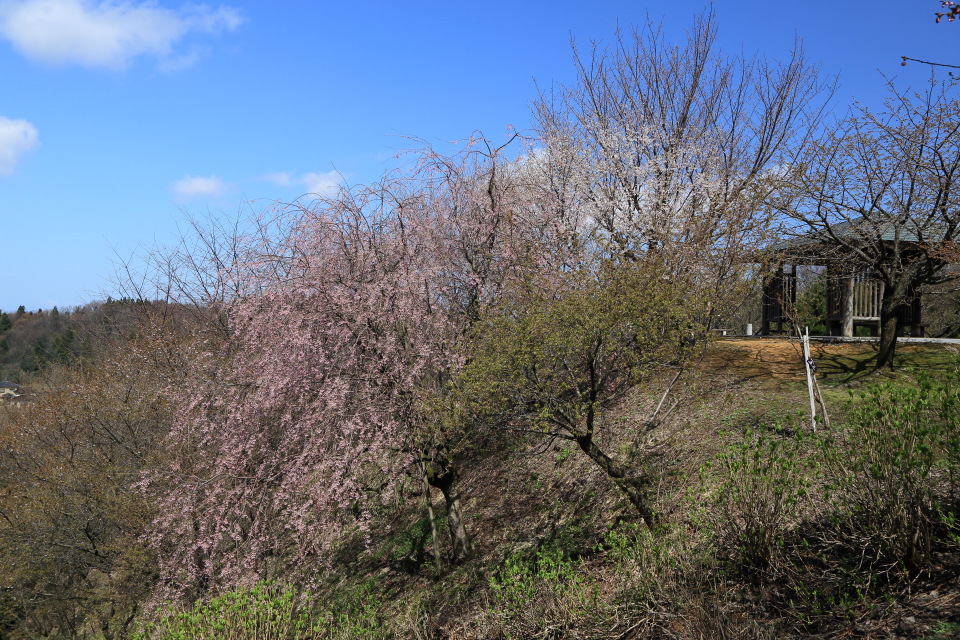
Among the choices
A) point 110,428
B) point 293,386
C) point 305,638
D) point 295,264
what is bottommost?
point 305,638

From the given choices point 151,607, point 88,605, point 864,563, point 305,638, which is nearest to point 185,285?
point 88,605

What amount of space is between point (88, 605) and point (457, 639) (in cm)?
1223

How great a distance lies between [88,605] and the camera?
15273 mm

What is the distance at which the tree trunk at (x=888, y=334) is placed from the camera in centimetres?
1164

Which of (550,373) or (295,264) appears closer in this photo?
(550,373)

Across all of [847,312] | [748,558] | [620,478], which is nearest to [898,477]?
[748,558]

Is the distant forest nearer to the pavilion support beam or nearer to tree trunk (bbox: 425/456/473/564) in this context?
tree trunk (bbox: 425/456/473/564)

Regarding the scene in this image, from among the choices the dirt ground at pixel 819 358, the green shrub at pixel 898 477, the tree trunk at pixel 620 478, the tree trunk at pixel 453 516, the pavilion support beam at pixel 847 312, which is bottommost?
the tree trunk at pixel 453 516

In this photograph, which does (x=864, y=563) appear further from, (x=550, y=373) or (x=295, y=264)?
(x=295, y=264)

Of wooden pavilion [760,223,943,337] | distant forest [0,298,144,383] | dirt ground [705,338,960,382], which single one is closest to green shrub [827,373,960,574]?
dirt ground [705,338,960,382]

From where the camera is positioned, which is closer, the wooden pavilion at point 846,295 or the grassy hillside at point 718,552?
the grassy hillside at point 718,552

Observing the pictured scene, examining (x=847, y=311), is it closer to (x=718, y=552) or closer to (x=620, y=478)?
(x=620, y=478)

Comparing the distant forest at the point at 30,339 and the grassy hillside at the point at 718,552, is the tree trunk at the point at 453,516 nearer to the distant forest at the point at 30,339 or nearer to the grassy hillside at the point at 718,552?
the grassy hillside at the point at 718,552

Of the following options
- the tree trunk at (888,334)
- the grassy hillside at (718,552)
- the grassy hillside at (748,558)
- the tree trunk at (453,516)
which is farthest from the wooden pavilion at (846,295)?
the tree trunk at (453,516)
